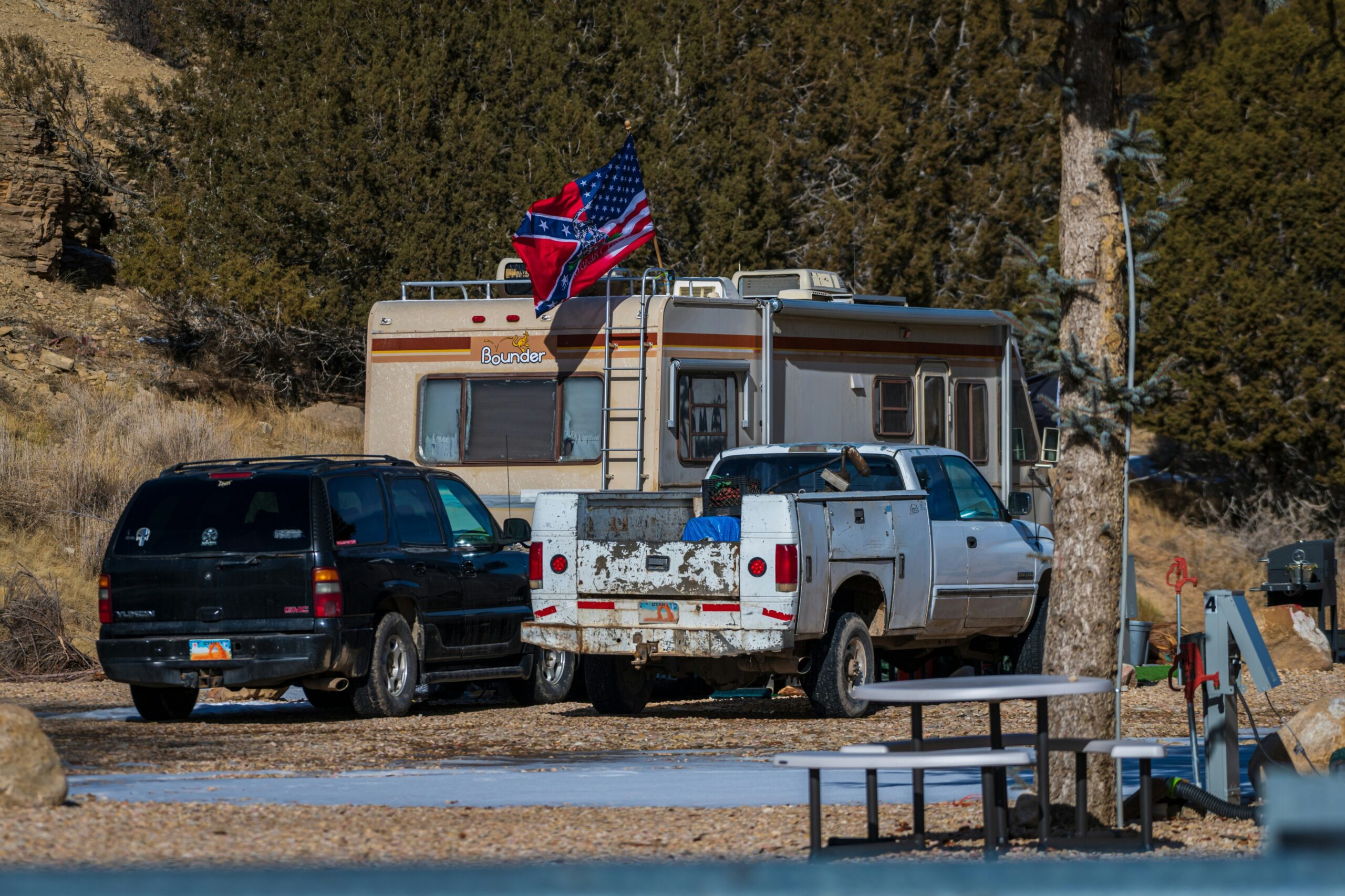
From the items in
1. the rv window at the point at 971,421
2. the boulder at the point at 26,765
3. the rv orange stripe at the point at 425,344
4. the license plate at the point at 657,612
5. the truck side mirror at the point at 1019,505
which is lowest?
the boulder at the point at 26,765

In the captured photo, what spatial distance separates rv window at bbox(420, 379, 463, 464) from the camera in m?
16.1

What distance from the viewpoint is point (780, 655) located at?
12.3m

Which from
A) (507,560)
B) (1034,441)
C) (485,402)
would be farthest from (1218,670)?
(1034,441)

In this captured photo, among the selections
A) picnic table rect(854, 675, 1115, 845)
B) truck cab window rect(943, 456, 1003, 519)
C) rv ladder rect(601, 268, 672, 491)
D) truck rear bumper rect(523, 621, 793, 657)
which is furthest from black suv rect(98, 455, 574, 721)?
picnic table rect(854, 675, 1115, 845)

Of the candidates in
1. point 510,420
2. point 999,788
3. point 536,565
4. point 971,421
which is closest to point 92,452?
point 510,420

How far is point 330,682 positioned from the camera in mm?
12414

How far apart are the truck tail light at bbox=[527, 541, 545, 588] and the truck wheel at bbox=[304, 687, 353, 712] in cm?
189

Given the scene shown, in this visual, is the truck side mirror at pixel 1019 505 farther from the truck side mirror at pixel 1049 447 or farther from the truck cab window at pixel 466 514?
the truck cab window at pixel 466 514

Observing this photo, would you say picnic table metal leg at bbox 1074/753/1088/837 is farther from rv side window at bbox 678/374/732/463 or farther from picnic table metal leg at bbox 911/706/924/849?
rv side window at bbox 678/374/732/463

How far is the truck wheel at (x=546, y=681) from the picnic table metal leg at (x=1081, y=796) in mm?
7284

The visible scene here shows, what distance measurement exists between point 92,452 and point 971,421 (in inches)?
445

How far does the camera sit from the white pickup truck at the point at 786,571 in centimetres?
1192

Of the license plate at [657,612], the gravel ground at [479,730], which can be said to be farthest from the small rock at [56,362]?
the license plate at [657,612]

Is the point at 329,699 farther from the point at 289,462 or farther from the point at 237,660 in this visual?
the point at 289,462
